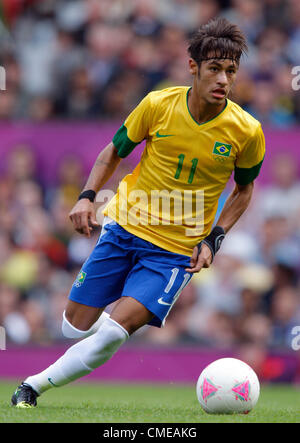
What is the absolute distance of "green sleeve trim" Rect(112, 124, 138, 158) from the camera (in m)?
6.18

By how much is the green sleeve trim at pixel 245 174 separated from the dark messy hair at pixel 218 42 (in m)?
0.75

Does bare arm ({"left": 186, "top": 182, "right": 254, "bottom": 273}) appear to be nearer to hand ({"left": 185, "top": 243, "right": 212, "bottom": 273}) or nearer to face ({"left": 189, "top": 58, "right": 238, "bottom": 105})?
hand ({"left": 185, "top": 243, "right": 212, "bottom": 273})

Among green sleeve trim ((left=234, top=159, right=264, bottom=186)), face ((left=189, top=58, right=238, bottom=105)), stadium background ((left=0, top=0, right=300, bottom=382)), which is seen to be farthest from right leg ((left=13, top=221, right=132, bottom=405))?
stadium background ((left=0, top=0, right=300, bottom=382))

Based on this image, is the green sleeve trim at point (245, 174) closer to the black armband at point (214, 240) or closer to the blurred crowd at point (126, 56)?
the black armband at point (214, 240)

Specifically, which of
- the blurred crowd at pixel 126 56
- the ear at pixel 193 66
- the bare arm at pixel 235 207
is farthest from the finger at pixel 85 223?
the blurred crowd at pixel 126 56

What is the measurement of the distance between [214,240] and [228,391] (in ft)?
3.27

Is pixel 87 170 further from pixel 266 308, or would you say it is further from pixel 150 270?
pixel 150 270

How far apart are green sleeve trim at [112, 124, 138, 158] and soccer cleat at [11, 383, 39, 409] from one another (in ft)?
5.65

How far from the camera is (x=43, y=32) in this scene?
13.5 metres

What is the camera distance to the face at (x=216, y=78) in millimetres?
5852

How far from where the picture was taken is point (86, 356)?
593 centimetres

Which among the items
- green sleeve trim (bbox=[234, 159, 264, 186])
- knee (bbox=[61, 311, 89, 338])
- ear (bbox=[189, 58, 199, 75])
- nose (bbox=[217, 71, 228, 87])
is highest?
ear (bbox=[189, 58, 199, 75])

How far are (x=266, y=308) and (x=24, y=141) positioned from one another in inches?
159

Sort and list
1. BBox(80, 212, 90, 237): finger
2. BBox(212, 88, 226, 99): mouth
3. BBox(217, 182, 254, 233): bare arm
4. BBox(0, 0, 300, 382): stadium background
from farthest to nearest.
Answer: BBox(0, 0, 300, 382): stadium background
BBox(217, 182, 254, 233): bare arm
BBox(212, 88, 226, 99): mouth
BBox(80, 212, 90, 237): finger
